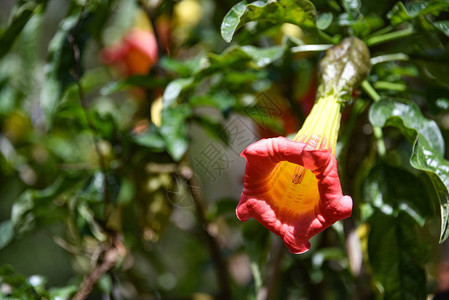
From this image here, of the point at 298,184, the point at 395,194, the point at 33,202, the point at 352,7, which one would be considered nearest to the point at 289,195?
the point at 298,184

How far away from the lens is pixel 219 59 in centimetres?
74

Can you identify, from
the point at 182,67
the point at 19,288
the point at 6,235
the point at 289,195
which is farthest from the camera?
the point at 6,235

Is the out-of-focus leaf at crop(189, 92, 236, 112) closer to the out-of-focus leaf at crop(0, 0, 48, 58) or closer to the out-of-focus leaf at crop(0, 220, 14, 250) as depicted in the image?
the out-of-focus leaf at crop(0, 0, 48, 58)

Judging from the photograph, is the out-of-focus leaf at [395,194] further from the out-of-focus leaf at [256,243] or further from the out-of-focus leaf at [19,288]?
the out-of-focus leaf at [19,288]

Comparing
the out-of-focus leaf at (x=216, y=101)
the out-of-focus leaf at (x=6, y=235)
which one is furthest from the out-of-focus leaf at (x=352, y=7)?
the out-of-focus leaf at (x=6, y=235)

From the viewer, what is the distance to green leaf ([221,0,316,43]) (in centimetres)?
63

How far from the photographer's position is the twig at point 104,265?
81 centimetres

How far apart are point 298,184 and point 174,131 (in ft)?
0.79

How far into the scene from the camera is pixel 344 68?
0.67 m

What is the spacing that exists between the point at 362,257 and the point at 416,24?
41 cm

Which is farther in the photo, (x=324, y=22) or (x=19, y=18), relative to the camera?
(x=19, y=18)

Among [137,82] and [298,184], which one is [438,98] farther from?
[137,82]

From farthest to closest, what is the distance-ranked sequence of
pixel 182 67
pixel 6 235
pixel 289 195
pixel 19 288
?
pixel 6 235 < pixel 182 67 < pixel 19 288 < pixel 289 195

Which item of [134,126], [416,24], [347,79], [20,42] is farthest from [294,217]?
[20,42]
